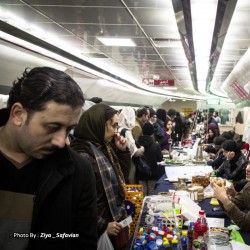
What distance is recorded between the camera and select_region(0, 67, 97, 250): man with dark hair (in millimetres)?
1254

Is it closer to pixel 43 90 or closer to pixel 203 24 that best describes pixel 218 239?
pixel 43 90

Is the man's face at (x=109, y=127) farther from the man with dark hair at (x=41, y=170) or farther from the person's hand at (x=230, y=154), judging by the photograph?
the person's hand at (x=230, y=154)

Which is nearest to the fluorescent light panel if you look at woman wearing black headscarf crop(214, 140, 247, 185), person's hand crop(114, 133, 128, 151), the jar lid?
woman wearing black headscarf crop(214, 140, 247, 185)

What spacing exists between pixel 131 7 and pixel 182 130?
7.08 m

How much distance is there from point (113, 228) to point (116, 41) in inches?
218

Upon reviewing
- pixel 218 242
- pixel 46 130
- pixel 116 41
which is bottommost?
pixel 218 242

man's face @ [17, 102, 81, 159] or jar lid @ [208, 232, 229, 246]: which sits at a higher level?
man's face @ [17, 102, 81, 159]

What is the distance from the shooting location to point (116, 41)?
24.5 ft

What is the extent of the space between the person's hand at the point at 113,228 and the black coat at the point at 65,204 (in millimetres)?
1154

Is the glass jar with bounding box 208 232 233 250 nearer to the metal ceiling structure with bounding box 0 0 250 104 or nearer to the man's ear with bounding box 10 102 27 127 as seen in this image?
the man's ear with bounding box 10 102 27 127

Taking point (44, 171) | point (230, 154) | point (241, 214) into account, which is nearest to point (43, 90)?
point (44, 171)

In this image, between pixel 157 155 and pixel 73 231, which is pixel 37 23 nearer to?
pixel 157 155

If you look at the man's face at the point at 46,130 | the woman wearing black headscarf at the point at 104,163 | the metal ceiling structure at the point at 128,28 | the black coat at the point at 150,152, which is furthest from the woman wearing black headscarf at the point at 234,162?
the man's face at the point at 46,130

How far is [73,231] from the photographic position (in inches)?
54.2
